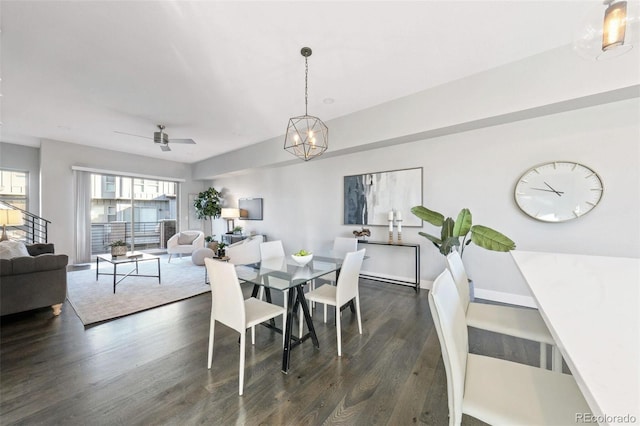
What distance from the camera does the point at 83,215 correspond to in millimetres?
5906

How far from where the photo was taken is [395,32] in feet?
7.47

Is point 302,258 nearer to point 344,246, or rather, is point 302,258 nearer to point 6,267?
point 344,246

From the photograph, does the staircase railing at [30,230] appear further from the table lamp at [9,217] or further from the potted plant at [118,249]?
the potted plant at [118,249]

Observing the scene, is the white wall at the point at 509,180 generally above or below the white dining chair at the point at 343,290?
above

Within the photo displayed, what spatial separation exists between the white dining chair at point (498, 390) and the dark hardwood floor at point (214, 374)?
2.09 feet

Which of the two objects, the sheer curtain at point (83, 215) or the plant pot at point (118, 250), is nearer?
the plant pot at point (118, 250)

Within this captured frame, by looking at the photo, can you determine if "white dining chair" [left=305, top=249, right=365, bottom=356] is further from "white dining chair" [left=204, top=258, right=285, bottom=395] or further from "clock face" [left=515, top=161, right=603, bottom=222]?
"clock face" [left=515, top=161, right=603, bottom=222]

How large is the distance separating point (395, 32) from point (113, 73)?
3.26 metres

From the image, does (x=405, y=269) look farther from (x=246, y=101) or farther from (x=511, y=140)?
(x=246, y=101)

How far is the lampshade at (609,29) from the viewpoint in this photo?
3.97ft

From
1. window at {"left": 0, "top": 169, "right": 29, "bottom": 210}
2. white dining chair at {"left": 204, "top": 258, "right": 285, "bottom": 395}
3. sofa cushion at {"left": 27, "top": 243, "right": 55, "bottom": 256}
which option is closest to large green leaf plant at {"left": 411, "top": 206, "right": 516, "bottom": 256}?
white dining chair at {"left": 204, "top": 258, "right": 285, "bottom": 395}

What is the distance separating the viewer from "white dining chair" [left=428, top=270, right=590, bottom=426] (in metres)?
0.88

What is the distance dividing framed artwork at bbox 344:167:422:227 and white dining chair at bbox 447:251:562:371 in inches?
87.4

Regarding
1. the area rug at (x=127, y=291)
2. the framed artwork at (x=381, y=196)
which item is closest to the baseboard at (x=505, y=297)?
the framed artwork at (x=381, y=196)
